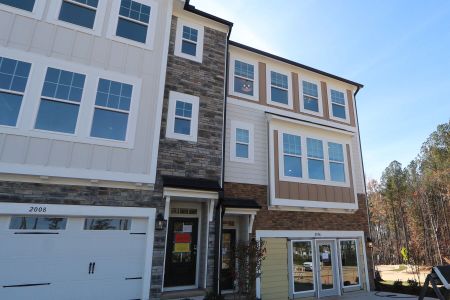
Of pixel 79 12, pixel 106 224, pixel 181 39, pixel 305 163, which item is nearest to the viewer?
pixel 106 224

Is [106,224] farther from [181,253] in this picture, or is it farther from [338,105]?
[338,105]

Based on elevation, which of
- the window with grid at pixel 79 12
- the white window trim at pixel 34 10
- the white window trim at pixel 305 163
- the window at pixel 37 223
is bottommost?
the window at pixel 37 223

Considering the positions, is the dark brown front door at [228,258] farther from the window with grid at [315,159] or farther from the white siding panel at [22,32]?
the white siding panel at [22,32]

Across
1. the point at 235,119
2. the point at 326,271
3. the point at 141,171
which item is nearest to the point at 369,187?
the point at 326,271

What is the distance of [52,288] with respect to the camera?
680cm

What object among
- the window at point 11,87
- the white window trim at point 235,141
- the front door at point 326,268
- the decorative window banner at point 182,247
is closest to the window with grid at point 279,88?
the white window trim at point 235,141

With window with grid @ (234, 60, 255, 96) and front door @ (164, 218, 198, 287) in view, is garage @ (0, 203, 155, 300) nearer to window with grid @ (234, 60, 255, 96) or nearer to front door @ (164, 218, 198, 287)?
front door @ (164, 218, 198, 287)

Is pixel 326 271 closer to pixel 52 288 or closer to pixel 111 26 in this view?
pixel 52 288

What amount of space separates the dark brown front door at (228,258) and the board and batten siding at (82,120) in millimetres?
3994

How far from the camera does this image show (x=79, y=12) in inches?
344

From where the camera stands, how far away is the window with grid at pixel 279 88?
12.7 meters

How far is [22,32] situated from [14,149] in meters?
3.35

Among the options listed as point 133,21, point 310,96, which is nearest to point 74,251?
point 133,21

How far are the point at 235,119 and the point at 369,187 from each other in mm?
39794
